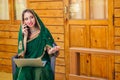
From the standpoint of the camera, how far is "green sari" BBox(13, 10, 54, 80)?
9.24 feet

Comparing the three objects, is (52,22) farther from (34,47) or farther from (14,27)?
(34,47)

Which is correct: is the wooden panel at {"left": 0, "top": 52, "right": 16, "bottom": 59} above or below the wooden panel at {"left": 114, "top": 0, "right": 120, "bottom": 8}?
below

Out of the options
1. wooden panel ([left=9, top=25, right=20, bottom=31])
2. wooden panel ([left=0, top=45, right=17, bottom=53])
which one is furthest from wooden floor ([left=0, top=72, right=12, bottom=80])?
wooden panel ([left=9, top=25, right=20, bottom=31])

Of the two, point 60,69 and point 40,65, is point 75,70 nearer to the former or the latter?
point 40,65

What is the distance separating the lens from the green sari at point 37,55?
111 inches

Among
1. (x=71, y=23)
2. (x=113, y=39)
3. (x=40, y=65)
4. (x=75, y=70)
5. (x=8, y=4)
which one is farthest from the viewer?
(x=8, y=4)

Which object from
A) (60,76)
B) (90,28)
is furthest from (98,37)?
(60,76)

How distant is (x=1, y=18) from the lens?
16.8 feet

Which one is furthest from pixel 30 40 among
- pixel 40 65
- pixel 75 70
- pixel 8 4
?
pixel 8 4

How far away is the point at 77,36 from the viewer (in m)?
4.14

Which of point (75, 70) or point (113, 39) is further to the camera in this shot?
point (113, 39)

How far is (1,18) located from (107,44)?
228 cm

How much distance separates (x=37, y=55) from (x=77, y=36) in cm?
139

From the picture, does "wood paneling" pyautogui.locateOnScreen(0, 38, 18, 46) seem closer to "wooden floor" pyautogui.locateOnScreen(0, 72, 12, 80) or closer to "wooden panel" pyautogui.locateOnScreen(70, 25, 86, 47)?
"wooden floor" pyautogui.locateOnScreen(0, 72, 12, 80)
